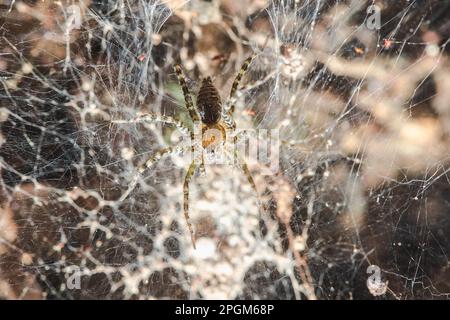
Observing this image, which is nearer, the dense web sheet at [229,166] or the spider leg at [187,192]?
the spider leg at [187,192]

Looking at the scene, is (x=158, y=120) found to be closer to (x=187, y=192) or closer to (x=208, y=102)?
(x=208, y=102)

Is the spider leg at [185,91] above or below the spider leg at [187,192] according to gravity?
above

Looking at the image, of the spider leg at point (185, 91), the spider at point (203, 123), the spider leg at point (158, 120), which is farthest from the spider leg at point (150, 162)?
the spider leg at point (185, 91)

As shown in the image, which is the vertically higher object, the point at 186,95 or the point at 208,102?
the point at 186,95

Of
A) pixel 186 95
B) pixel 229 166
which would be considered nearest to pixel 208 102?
pixel 186 95

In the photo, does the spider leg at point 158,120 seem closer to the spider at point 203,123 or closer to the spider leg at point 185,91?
the spider at point 203,123
